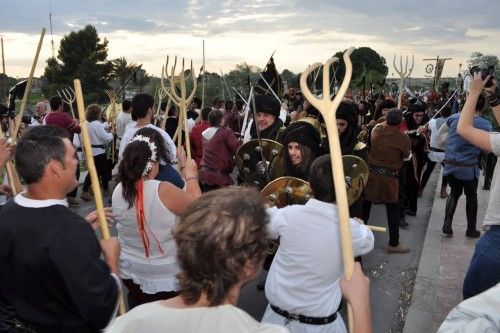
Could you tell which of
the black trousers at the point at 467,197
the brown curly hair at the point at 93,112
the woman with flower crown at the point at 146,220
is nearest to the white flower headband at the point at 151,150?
the woman with flower crown at the point at 146,220

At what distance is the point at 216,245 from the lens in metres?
1.22

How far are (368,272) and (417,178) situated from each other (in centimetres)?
268

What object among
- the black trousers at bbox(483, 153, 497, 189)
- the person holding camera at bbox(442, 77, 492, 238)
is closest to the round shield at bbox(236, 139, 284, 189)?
the person holding camera at bbox(442, 77, 492, 238)

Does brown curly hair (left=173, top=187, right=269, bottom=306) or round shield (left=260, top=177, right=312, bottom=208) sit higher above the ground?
brown curly hair (left=173, top=187, right=269, bottom=306)

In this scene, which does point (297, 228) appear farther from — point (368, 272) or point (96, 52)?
point (96, 52)

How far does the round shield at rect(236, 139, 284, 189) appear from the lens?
4.06m

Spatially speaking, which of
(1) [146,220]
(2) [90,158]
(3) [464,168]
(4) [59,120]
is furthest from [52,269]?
(4) [59,120]

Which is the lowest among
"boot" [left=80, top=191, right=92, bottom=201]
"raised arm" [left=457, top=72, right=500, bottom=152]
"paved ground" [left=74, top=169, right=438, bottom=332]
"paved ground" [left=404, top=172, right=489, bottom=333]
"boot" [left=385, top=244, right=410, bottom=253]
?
"boot" [left=80, top=191, right=92, bottom=201]

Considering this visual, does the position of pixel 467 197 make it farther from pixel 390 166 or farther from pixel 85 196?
pixel 85 196

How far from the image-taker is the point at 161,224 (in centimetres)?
259

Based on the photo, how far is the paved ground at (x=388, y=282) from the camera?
407 centimetres

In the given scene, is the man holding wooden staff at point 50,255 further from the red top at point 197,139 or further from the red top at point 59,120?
the red top at point 59,120

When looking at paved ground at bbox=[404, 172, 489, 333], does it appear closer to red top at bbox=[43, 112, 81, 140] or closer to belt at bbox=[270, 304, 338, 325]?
belt at bbox=[270, 304, 338, 325]

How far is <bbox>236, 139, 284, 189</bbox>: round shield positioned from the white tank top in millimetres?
1545
